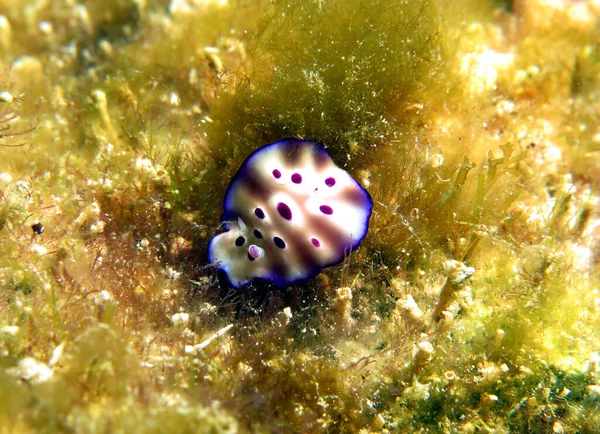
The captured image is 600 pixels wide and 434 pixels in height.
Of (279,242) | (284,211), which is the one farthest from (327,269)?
(284,211)

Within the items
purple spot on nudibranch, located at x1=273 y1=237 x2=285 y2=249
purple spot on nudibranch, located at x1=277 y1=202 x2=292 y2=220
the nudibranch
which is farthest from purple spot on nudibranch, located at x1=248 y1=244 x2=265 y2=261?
purple spot on nudibranch, located at x1=277 y1=202 x2=292 y2=220

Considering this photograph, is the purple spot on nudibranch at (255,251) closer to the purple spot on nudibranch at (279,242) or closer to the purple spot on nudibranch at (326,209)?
the purple spot on nudibranch at (279,242)

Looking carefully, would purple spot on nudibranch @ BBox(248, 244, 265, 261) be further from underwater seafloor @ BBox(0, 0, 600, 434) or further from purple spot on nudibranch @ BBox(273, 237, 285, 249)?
underwater seafloor @ BBox(0, 0, 600, 434)

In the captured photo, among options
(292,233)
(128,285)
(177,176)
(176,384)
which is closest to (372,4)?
(292,233)

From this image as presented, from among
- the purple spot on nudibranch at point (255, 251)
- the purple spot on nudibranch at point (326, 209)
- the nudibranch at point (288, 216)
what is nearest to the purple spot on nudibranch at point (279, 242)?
the nudibranch at point (288, 216)

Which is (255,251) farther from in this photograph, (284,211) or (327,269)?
(327,269)

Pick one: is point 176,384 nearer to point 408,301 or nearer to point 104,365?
point 104,365

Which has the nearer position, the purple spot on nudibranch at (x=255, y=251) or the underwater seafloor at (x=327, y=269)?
the underwater seafloor at (x=327, y=269)
